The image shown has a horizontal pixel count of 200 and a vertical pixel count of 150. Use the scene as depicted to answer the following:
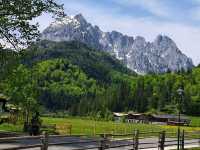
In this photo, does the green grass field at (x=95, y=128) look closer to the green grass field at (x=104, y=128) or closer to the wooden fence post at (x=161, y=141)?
the green grass field at (x=104, y=128)

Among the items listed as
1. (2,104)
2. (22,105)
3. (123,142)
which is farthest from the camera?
(22,105)

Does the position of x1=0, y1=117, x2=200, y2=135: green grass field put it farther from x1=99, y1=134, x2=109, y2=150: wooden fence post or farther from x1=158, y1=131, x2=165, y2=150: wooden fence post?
x1=99, y1=134, x2=109, y2=150: wooden fence post

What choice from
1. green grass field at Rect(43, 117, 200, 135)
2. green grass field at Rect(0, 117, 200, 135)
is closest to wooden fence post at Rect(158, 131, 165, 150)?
green grass field at Rect(0, 117, 200, 135)

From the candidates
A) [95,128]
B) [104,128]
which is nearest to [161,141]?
[95,128]

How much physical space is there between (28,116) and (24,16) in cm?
3895

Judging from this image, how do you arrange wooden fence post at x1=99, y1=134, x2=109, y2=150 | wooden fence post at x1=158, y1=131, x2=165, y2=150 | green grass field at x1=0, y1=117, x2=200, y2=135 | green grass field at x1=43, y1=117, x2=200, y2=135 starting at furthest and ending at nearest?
green grass field at x1=43, y1=117, x2=200, y2=135 < green grass field at x1=0, y1=117, x2=200, y2=135 < wooden fence post at x1=158, y1=131, x2=165, y2=150 < wooden fence post at x1=99, y1=134, x2=109, y2=150

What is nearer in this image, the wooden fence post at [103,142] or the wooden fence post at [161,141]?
the wooden fence post at [103,142]

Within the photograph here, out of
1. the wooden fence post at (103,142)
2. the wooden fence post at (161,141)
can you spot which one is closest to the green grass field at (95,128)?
the wooden fence post at (161,141)

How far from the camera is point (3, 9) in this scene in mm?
28188

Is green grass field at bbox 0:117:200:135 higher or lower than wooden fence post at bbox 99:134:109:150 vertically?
lower

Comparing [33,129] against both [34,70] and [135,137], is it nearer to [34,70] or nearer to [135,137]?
[135,137]

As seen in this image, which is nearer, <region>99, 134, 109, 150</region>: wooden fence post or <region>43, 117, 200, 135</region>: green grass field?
<region>99, 134, 109, 150</region>: wooden fence post

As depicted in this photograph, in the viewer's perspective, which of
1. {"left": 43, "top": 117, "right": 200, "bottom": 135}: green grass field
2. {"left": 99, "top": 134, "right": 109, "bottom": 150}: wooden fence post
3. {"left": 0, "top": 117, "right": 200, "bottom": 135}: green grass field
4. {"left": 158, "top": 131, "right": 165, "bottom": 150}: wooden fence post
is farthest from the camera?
{"left": 43, "top": 117, "right": 200, "bottom": 135}: green grass field

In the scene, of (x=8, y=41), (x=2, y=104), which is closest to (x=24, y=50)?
(x=8, y=41)
